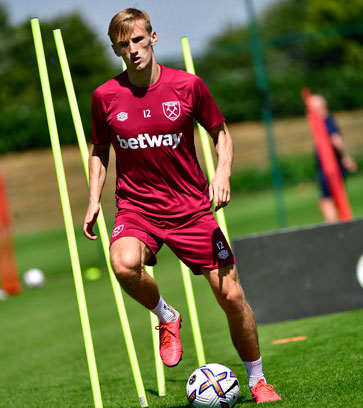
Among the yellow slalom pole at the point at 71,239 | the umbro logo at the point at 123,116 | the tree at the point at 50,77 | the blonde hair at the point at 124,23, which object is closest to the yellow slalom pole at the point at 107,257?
the yellow slalom pole at the point at 71,239

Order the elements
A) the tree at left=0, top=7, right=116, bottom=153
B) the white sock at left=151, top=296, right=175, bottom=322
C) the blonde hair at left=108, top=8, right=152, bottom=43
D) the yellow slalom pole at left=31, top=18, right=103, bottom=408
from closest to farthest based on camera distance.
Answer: the blonde hair at left=108, top=8, right=152, bottom=43
the yellow slalom pole at left=31, top=18, right=103, bottom=408
the white sock at left=151, top=296, right=175, bottom=322
the tree at left=0, top=7, right=116, bottom=153

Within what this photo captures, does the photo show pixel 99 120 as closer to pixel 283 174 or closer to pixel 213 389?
pixel 213 389

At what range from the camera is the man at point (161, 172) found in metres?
4.50

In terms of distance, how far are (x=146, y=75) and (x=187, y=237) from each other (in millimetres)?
954

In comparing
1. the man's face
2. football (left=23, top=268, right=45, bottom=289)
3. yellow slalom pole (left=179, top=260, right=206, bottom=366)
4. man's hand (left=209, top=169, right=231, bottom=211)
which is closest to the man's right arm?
the man's face

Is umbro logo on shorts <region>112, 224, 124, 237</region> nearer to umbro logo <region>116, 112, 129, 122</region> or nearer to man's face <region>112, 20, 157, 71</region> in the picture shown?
umbro logo <region>116, 112, 129, 122</region>

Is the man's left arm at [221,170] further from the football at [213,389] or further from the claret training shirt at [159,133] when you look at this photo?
the football at [213,389]

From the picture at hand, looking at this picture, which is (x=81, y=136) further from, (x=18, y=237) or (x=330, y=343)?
(x=18, y=237)

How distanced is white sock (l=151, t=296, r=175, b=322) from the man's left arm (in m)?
0.75

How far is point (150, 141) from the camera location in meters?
4.52

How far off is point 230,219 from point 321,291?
560 inches

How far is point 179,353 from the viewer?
4.65 metres

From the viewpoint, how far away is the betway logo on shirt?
452cm

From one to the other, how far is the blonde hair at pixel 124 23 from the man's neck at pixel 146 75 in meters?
0.20
